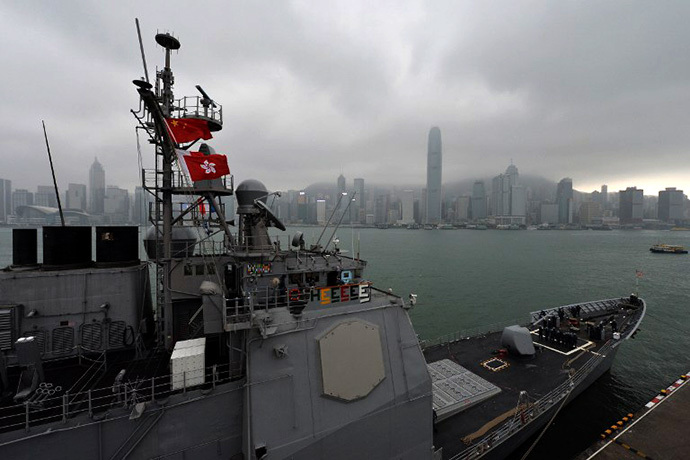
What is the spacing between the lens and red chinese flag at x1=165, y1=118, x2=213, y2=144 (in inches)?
535

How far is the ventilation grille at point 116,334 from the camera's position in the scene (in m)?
13.8

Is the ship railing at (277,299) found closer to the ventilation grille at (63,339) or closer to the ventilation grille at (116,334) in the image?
the ventilation grille at (116,334)

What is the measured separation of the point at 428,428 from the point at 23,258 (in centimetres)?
1835

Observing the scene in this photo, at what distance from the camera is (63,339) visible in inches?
516

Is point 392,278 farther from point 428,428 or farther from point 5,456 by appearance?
point 5,456

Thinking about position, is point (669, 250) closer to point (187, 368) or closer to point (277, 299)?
point (277, 299)

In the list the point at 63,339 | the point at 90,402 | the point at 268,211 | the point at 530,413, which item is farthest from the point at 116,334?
the point at 530,413

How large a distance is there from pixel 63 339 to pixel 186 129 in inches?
396

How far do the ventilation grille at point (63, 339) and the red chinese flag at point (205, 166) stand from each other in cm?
821

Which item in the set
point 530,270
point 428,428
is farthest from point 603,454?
point 530,270

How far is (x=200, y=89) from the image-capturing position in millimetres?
14641

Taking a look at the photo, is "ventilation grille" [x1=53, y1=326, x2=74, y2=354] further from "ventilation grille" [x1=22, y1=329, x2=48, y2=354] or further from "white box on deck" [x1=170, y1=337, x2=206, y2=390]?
"white box on deck" [x1=170, y1=337, x2=206, y2=390]

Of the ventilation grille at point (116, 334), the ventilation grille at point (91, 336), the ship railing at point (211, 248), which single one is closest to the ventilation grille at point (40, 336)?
the ventilation grille at point (91, 336)

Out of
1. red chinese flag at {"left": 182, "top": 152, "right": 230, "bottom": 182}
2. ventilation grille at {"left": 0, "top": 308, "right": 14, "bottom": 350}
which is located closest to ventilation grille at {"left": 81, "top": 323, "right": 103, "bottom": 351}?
ventilation grille at {"left": 0, "top": 308, "right": 14, "bottom": 350}
